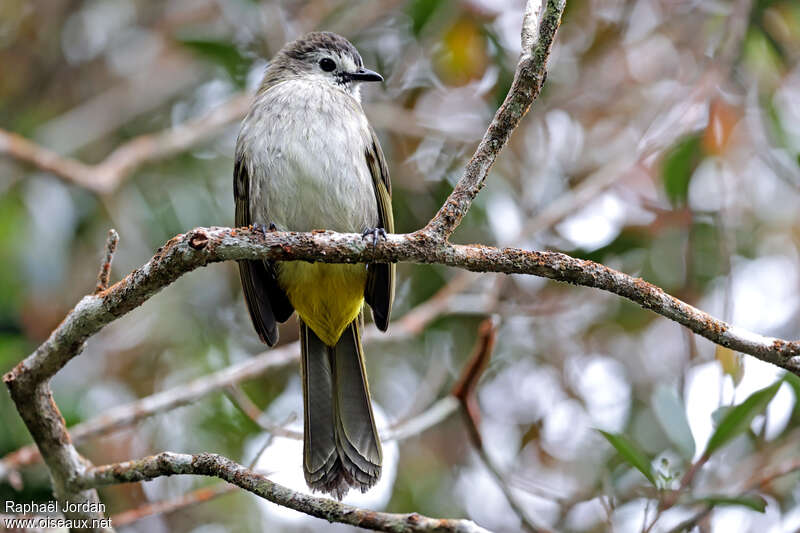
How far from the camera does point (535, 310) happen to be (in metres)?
4.96

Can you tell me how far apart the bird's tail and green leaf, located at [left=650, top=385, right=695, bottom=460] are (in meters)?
1.08

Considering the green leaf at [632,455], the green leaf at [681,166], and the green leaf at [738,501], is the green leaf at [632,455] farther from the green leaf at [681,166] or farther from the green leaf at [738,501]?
the green leaf at [681,166]

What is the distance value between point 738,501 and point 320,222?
5.99 ft

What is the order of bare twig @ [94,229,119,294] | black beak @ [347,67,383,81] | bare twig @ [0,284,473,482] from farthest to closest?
black beak @ [347,67,383,81]
bare twig @ [0,284,473,482]
bare twig @ [94,229,119,294]

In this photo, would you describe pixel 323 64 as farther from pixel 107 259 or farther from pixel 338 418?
pixel 107 259

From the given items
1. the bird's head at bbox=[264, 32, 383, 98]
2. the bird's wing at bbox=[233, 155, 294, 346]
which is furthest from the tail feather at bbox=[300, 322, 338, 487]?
the bird's head at bbox=[264, 32, 383, 98]

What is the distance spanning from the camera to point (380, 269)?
12.2 ft

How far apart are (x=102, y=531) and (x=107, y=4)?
15.2 ft

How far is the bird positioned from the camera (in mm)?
3561

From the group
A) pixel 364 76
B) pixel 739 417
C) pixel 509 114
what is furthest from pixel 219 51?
pixel 739 417

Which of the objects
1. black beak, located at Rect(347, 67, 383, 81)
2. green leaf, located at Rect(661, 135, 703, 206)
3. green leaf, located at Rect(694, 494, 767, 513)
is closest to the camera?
green leaf, located at Rect(694, 494, 767, 513)

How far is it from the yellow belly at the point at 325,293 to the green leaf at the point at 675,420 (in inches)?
49.6

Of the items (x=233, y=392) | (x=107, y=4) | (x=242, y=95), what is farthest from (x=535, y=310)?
(x=107, y=4)

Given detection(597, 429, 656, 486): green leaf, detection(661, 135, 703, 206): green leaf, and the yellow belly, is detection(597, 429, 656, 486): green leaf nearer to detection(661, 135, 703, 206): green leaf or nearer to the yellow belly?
the yellow belly
